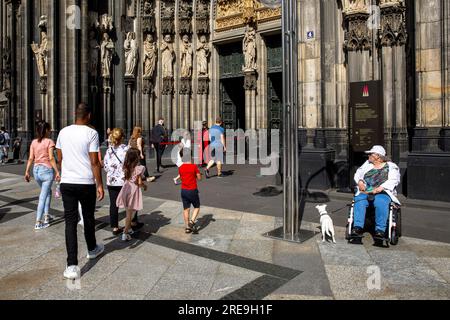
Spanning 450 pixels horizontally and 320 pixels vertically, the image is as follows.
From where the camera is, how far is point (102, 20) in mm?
18000

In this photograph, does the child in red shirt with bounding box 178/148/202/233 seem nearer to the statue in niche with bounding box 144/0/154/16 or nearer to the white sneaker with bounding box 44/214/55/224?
the white sneaker with bounding box 44/214/55/224

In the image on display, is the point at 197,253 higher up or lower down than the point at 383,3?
lower down

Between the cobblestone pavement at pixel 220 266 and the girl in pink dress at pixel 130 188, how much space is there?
0.49m

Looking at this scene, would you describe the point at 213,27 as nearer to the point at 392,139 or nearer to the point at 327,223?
the point at 392,139

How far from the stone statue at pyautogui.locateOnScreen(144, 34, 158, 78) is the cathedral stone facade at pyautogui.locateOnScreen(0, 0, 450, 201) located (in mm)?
49

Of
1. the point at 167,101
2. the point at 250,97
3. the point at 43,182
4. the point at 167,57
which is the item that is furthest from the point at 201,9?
the point at 43,182

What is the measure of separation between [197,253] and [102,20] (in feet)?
52.8

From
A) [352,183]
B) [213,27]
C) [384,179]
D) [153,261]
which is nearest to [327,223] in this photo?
[384,179]

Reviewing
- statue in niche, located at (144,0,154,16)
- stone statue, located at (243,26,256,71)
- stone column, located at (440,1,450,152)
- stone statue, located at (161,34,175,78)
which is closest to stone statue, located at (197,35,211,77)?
stone statue, located at (161,34,175,78)

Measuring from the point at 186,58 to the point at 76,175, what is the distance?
14.7 metres

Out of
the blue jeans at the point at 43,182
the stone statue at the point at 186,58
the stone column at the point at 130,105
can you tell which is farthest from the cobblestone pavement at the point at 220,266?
the stone statue at the point at 186,58

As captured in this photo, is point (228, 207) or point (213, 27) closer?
point (228, 207)

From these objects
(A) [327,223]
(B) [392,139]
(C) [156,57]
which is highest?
(C) [156,57]

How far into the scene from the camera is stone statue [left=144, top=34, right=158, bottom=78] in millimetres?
18266
